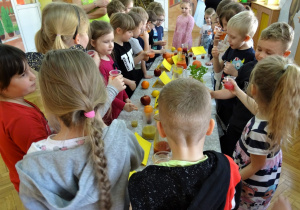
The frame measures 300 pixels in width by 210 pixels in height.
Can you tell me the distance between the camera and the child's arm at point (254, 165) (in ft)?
3.47

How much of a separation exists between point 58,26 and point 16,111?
0.64 meters

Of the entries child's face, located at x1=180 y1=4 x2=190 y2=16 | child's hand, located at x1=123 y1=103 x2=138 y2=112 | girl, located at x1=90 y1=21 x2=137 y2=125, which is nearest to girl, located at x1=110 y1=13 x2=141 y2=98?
girl, located at x1=90 y1=21 x2=137 y2=125

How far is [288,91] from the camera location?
90cm

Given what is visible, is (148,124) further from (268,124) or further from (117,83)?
(268,124)

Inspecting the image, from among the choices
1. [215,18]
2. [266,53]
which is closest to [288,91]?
[266,53]

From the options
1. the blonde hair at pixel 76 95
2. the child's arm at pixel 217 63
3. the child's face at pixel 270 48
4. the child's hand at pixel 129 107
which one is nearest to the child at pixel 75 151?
the blonde hair at pixel 76 95

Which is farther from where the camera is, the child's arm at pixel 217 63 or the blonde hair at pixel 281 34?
the child's arm at pixel 217 63

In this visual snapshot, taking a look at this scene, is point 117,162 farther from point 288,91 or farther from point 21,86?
point 288,91

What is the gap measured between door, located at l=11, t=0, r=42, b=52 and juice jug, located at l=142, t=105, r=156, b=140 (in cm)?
474

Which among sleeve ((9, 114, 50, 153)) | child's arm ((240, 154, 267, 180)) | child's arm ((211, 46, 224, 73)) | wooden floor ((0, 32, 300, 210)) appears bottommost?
wooden floor ((0, 32, 300, 210))

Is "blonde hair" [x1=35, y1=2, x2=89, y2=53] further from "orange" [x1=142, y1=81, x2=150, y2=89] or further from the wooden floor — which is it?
the wooden floor

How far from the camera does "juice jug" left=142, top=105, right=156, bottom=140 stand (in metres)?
1.33

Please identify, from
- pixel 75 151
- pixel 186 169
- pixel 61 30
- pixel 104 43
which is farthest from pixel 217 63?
pixel 75 151

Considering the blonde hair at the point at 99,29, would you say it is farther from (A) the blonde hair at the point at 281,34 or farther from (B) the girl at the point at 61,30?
(A) the blonde hair at the point at 281,34
